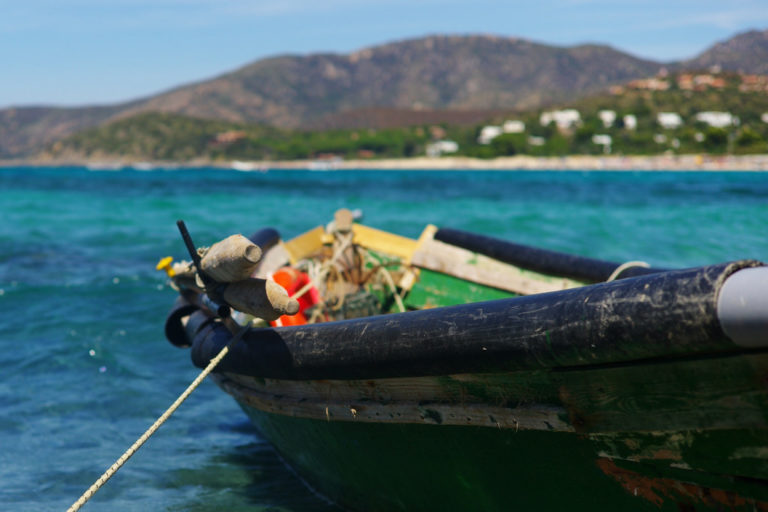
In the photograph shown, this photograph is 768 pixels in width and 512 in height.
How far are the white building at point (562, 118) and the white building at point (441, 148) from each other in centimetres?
1804

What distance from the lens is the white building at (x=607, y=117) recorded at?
14270 cm

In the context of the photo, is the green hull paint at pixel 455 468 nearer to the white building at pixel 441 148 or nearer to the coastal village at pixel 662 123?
the coastal village at pixel 662 123

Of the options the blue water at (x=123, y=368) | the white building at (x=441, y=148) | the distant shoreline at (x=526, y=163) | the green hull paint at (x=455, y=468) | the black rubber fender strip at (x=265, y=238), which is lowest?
the distant shoreline at (x=526, y=163)

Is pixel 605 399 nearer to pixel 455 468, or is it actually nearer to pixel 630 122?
pixel 455 468

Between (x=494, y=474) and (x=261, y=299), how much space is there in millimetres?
1137

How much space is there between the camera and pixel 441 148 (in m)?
156

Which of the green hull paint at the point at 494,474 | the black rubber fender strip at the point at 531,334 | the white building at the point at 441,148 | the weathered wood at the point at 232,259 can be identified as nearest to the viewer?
the black rubber fender strip at the point at 531,334

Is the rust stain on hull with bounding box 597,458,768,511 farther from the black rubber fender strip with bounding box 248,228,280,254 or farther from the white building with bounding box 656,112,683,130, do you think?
the white building with bounding box 656,112,683,130

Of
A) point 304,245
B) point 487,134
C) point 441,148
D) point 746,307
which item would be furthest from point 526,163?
point 746,307

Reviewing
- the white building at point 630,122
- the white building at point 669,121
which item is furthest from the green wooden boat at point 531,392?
the white building at point 630,122

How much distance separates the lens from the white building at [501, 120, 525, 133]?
158m

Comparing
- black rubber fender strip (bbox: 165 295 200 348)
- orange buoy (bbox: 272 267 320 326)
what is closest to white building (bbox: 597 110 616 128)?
orange buoy (bbox: 272 267 320 326)

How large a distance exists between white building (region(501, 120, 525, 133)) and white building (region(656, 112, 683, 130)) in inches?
1159

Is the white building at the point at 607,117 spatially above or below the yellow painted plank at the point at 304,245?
below
